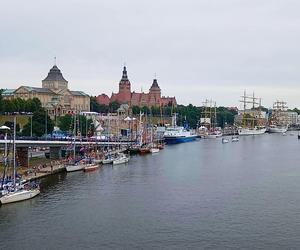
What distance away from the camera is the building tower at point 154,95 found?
465ft

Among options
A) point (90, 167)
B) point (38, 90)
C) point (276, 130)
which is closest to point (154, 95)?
point (276, 130)

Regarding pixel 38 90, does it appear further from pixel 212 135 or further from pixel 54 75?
pixel 212 135

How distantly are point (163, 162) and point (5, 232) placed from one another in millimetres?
31717

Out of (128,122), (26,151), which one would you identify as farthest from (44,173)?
(128,122)

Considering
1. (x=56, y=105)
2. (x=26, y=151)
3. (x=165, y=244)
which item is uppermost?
(x=56, y=105)

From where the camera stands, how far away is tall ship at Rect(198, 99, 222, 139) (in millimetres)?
118800

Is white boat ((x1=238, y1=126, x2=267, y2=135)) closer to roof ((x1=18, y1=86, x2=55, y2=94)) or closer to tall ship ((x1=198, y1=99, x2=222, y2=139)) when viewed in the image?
tall ship ((x1=198, y1=99, x2=222, y2=139))

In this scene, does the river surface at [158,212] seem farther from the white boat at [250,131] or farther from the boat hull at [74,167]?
the white boat at [250,131]

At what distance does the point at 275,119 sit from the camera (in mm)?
170000

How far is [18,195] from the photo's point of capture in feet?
99.7

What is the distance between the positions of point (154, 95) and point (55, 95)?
39.6 meters

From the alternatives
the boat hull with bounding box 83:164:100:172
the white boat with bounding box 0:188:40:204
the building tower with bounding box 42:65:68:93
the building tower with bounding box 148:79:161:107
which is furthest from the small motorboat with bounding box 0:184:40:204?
the building tower with bounding box 148:79:161:107

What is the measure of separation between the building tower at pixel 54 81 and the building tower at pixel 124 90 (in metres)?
Result: 22.4

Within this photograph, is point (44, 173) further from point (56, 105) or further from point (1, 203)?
point (56, 105)
